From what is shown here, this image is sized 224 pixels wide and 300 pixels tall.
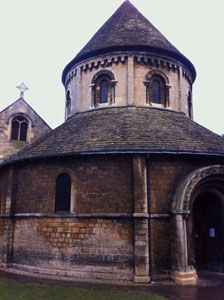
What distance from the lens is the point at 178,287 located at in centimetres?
1018

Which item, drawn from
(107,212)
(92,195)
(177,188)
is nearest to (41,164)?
(92,195)

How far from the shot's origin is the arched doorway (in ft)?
40.9

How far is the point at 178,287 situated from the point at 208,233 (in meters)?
3.48

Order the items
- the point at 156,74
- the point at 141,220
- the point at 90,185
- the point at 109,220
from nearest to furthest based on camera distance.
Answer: the point at 141,220 → the point at 109,220 → the point at 90,185 → the point at 156,74

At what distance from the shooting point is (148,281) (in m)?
10.7

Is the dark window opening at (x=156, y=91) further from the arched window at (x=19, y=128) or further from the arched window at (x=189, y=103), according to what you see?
the arched window at (x=19, y=128)

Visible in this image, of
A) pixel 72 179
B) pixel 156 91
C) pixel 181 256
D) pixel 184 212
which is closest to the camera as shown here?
pixel 181 256

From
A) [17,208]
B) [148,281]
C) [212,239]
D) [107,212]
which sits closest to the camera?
[148,281]

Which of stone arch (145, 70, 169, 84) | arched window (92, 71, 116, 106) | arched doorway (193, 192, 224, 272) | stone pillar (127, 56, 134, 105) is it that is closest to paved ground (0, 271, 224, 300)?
arched doorway (193, 192, 224, 272)

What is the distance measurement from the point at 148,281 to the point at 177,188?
3350 mm

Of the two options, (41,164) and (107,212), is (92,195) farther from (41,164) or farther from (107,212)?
(41,164)

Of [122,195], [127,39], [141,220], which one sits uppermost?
[127,39]

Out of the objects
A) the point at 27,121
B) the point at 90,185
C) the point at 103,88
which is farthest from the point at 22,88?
the point at 90,185

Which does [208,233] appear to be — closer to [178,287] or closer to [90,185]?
[178,287]
